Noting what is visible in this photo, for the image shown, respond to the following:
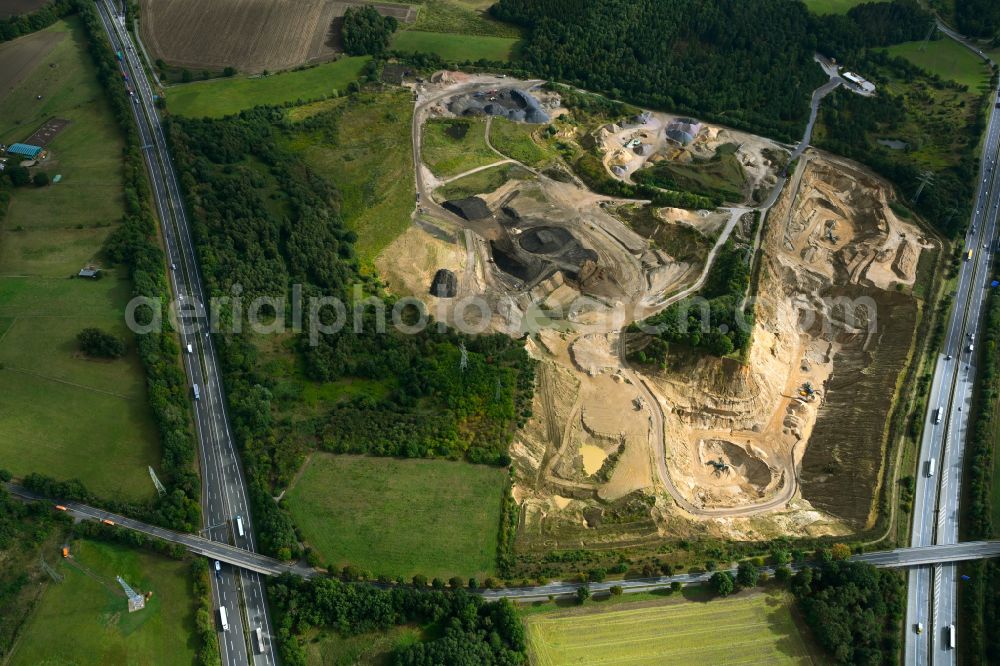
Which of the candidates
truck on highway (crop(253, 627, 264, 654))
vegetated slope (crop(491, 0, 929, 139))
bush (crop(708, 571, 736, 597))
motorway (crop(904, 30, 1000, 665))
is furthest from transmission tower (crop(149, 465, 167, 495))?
vegetated slope (crop(491, 0, 929, 139))

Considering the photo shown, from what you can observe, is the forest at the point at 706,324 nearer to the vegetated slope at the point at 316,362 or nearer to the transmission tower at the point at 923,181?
the vegetated slope at the point at 316,362

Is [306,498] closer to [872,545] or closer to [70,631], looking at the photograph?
[70,631]

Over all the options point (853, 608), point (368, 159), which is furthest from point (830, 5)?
point (853, 608)

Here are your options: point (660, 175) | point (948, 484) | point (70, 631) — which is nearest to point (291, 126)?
point (660, 175)

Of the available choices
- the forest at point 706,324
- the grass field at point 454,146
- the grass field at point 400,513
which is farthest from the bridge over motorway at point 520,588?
the grass field at point 454,146

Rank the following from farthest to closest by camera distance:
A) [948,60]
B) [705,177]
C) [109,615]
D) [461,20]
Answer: [461,20]
[948,60]
[705,177]
[109,615]

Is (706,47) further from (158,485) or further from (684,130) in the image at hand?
(158,485)
